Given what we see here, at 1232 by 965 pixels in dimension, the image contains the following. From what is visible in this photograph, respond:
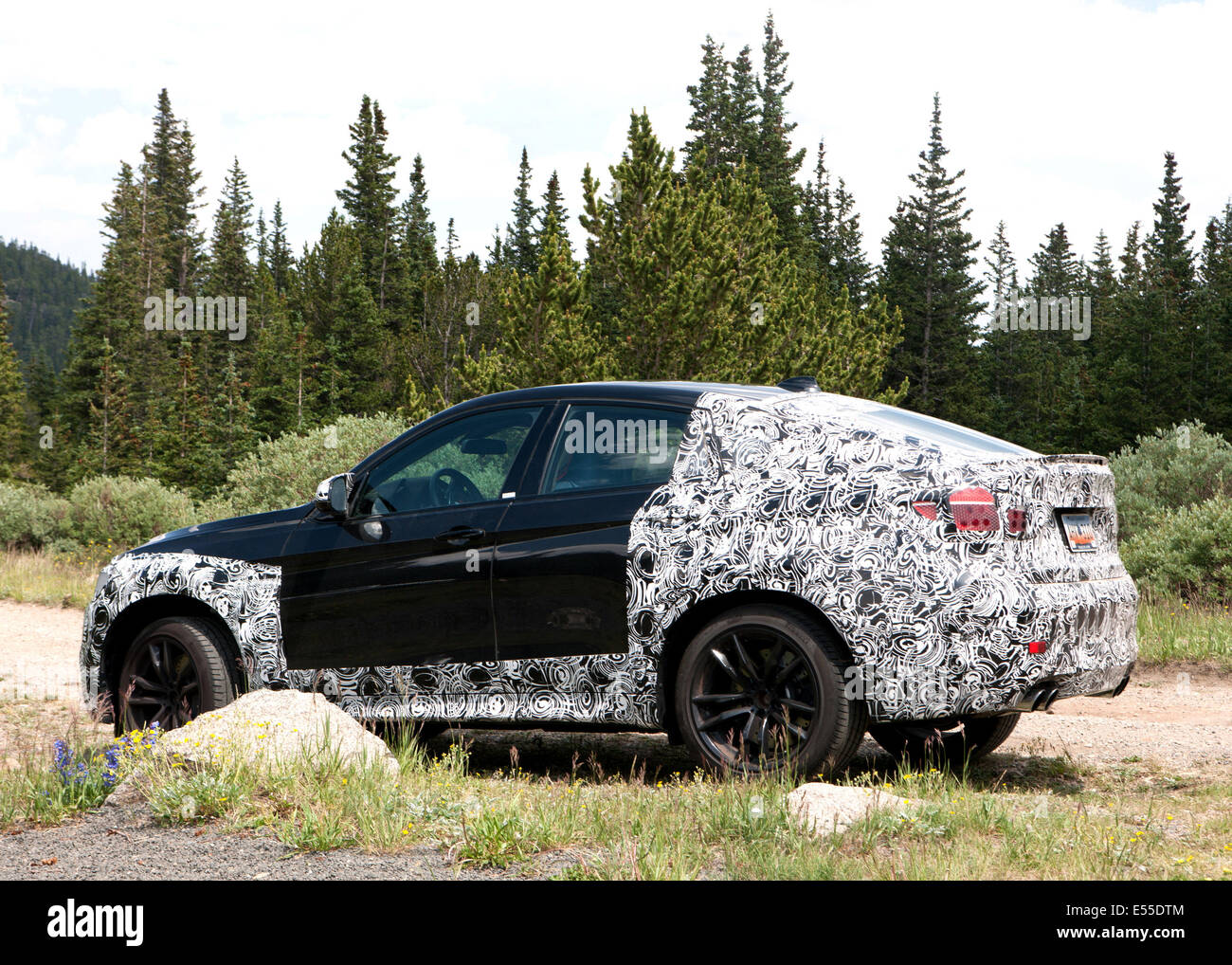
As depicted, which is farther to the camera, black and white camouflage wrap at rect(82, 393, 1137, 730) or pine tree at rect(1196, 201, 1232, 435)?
pine tree at rect(1196, 201, 1232, 435)

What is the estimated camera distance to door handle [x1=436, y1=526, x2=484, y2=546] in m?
5.55

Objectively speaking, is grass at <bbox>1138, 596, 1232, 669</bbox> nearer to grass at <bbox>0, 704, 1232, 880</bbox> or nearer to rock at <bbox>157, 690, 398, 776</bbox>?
grass at <bbox>0, 704, 1232, 880</bbox>

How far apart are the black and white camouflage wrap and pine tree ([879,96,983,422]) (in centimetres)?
5957

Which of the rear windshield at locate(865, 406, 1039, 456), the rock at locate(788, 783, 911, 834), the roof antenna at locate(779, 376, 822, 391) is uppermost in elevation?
the roof antenna at locate(779, 376, 822, 391)

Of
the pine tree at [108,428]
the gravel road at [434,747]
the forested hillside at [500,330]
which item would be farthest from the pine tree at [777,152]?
the gravel road at [434,747]

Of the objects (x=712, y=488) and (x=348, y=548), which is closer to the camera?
(x=712, y=488)

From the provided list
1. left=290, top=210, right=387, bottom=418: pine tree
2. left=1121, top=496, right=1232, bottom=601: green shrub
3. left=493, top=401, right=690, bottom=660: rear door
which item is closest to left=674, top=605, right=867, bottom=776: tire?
left=493, top=401, right=690, bottom=660: rear door

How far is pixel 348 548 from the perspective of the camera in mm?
5875

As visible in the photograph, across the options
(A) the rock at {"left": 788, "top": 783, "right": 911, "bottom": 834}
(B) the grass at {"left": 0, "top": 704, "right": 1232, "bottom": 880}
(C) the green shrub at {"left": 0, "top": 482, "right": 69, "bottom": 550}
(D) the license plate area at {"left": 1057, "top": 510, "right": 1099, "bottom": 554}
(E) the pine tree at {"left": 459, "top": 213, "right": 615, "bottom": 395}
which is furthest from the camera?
(E) the pine tree at {"left": 459, "top": 213, "right": 615, "bottom": 395}
